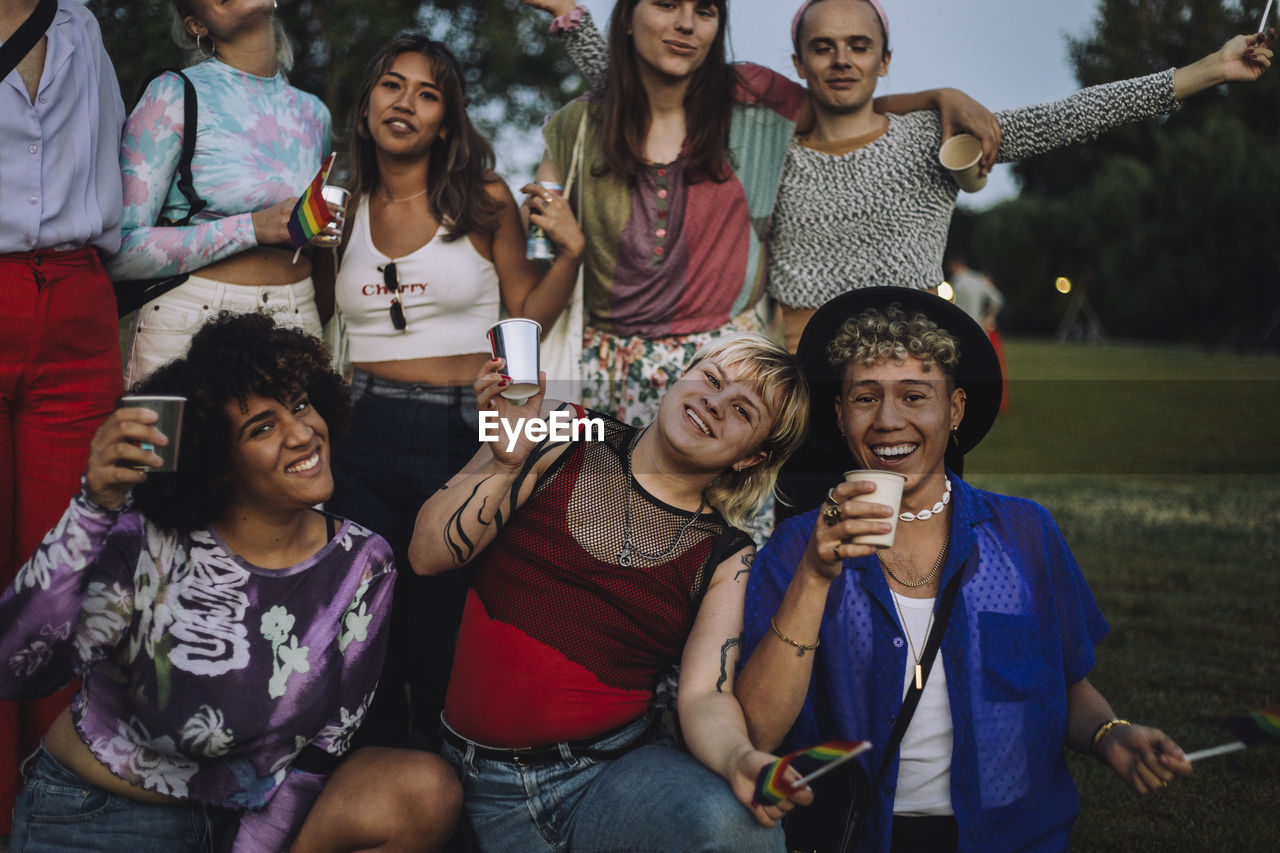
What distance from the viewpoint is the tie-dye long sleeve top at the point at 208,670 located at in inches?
90.1

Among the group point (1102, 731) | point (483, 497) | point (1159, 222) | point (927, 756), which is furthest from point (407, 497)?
point (1159, 222)

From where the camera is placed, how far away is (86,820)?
232cm

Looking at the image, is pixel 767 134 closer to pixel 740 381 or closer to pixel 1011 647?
pixel 740 381

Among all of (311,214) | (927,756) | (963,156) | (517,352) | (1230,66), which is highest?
(1230,66)

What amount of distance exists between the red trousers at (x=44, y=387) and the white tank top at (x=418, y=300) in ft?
2.43

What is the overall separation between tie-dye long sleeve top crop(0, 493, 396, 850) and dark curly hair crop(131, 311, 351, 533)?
0.24 ft

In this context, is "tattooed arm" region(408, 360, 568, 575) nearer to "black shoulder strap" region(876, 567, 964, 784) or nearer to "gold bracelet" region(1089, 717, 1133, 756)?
"black shoulder strap" region(876, 567, 964, 784)

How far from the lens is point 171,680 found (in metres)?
2.31

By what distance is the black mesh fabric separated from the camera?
8.39ft

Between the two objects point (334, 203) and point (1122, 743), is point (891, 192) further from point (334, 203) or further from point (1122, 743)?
point (1122, 743)

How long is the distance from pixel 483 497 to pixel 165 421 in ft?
2.57

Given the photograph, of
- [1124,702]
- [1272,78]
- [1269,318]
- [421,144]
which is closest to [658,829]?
[421,144]

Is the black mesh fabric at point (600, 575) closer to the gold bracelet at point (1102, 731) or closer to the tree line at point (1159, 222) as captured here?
the gold bracelet at point (1102, 731)

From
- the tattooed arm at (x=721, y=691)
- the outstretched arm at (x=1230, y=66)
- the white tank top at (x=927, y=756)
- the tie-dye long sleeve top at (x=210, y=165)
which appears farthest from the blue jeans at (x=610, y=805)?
the outstretched arm at (x=1230, y=66)
